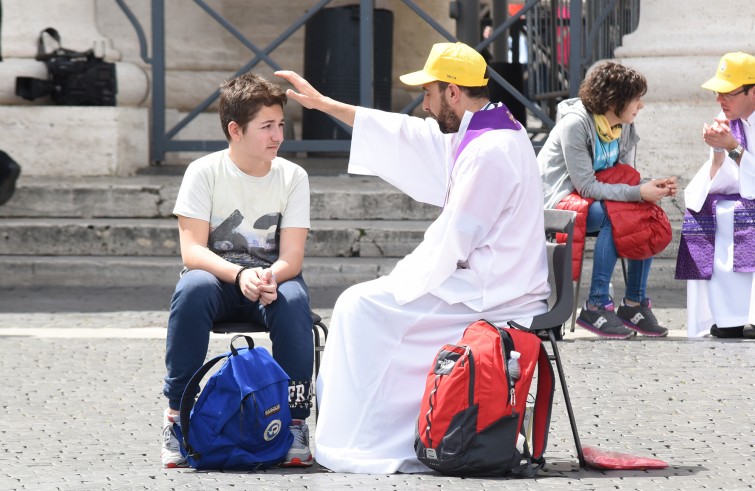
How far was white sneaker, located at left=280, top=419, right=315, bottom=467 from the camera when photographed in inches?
171

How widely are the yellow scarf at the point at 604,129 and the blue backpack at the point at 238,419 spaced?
2.83m

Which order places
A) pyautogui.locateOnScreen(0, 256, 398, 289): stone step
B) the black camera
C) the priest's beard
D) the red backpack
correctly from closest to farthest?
the red backpack, the priest's beard, pyautogui.locateOnScreen(0, 256, 398, 289): stone step, the black camera

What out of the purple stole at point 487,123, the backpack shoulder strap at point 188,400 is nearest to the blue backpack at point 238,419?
the backpack shoulder strap at point 188,400

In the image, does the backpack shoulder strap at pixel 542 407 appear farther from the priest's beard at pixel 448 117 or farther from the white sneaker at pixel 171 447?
the white sneaker at pixel 171 447

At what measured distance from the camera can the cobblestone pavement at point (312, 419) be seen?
13.6ft

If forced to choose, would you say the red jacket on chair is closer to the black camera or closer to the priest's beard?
the priest's beard

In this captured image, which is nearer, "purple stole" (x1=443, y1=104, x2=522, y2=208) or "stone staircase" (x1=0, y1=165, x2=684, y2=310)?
"purple stole" (x1=443, y1=104, x2=522, y2=208)

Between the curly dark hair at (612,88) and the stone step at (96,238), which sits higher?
the curly dark hair at (612,88)

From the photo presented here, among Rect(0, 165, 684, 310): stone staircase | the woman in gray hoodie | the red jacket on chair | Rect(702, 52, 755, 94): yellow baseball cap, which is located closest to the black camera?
Rect(0, 165, 684, 310): stone staircase

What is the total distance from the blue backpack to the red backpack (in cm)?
45

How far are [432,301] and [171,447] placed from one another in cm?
91

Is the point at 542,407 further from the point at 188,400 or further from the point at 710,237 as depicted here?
the point at 710,237

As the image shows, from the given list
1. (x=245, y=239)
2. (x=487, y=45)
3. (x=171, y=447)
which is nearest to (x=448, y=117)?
(x=245, y=239)

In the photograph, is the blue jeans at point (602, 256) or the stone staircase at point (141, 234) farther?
the stone staircase at point (141, 234)
